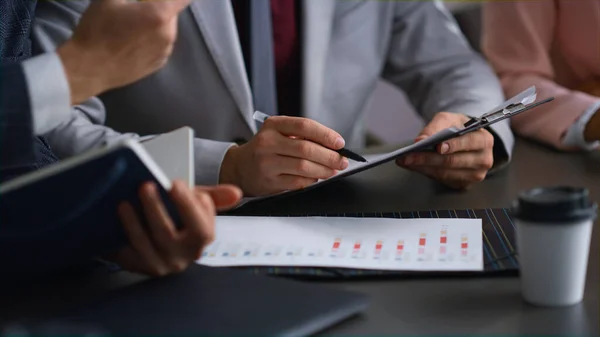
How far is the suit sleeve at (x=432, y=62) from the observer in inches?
56.9

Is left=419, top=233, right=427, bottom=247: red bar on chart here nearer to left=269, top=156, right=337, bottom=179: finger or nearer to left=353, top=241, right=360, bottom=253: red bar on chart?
left=353, top=241, right=360, bottom=253: red bar on chart

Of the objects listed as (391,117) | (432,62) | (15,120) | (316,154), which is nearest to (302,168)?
(316,154)

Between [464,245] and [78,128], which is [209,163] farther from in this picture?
[464,245]

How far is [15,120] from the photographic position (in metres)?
0.70

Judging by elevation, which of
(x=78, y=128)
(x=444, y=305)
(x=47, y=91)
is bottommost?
(x=78, y=128)

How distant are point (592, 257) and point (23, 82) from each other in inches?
22.8

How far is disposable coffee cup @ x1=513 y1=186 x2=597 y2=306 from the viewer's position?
63 centimetres

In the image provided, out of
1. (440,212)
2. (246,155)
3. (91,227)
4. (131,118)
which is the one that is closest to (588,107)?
(440,212)

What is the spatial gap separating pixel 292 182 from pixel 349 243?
0.20 meters

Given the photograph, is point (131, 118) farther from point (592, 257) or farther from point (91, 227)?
point (592, 257)

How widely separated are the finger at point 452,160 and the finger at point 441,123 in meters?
0.03

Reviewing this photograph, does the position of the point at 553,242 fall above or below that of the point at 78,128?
above

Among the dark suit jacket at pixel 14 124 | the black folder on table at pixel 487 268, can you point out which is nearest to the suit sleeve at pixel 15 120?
the dark suit jacket at pixel 14 124

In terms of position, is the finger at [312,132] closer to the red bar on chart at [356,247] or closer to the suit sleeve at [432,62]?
the red bar on chart at [356,247]
